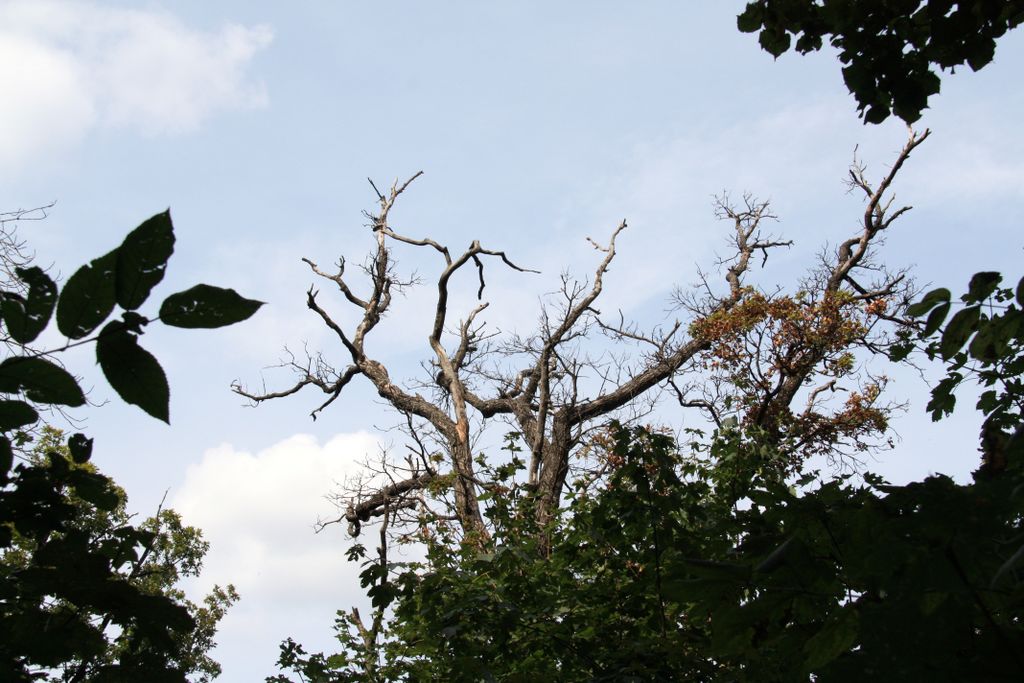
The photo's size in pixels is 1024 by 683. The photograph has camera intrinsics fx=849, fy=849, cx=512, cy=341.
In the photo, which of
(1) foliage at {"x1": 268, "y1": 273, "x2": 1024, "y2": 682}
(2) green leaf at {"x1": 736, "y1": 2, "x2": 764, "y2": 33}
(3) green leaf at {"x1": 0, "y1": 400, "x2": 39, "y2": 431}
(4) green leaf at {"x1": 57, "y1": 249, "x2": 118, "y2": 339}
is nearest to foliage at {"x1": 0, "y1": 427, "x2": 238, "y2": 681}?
(3) green leaf at {"x1": 0, "y1": 400, "x2": 39, "y2": 431}

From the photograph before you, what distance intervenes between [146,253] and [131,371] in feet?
0.57

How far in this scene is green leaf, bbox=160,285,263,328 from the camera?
115cm

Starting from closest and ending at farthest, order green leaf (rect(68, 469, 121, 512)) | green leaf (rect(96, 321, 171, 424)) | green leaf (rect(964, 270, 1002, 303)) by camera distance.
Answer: green leaf (rect(96, 321, 171, 424))
green leaf (rect(68, 469, 121, 512))
green leaf (rect(964, 270, 1002, 303))

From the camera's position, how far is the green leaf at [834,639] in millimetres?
1367

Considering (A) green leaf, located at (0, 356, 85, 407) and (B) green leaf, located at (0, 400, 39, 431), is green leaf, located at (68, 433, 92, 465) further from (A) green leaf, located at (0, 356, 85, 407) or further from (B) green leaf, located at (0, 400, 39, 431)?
(A) green leaf, located at (0, 356, 85, 407)

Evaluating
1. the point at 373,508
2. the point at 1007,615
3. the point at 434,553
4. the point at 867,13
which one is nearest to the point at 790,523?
the point at 1007,615

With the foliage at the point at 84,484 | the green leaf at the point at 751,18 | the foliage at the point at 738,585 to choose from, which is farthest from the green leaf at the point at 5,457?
the green leaf at the point at 751,18

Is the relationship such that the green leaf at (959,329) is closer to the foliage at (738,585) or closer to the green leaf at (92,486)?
the foliage at (738,585)

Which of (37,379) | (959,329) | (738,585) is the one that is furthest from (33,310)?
(959,329)

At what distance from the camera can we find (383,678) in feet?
17.2

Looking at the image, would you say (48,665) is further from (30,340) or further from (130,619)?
(30,340)

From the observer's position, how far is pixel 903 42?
3.34 m

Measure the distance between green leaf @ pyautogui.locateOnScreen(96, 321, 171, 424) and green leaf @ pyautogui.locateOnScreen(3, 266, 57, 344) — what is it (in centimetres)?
11

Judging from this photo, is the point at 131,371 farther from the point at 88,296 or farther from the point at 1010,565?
the point at 1010,565
